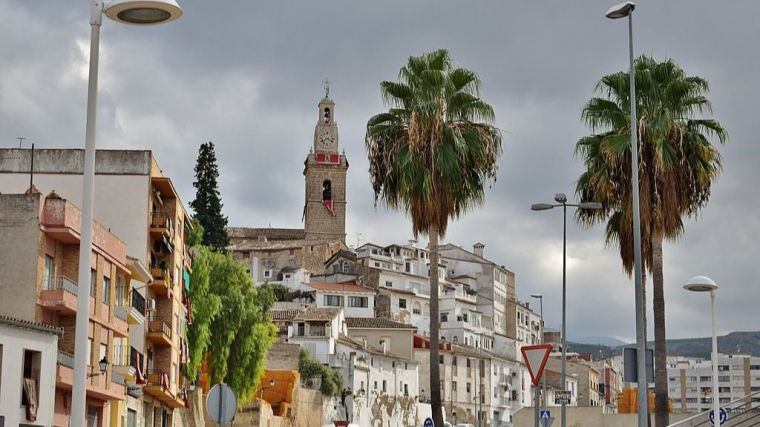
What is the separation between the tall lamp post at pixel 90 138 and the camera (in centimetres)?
1733

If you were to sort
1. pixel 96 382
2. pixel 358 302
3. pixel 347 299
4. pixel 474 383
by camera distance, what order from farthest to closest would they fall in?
pixel 358 302
pixel 347 299
pixel 474 383
pixel 96 382

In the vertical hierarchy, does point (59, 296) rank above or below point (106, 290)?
below

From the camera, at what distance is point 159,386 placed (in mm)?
62594

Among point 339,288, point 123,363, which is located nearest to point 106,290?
point 123,363

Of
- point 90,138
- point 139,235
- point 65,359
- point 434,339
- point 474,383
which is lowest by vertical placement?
point 65,359

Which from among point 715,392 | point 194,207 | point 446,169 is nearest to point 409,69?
point 446,169

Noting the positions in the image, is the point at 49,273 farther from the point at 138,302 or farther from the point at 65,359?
the point at 138,302

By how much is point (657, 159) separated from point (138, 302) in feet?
97.2

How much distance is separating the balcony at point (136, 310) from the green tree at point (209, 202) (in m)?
52.4

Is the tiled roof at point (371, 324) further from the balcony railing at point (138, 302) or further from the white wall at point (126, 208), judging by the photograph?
the balcony railing at point (138, 302)

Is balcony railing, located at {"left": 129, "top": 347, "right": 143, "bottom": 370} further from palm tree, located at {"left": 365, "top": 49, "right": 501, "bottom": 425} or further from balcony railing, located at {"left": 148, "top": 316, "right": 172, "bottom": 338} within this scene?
palm tree, located at {"left": 365, "top": 49, "right": 501, "bottom": 425}

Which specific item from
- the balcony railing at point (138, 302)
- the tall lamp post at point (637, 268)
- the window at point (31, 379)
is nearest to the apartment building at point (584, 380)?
the balcony railing at point (138, 302)

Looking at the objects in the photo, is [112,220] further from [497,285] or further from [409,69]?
[497,285]

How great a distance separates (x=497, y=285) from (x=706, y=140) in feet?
506
